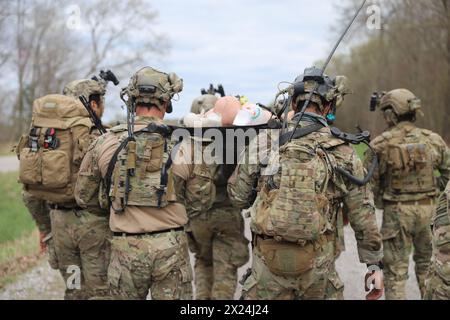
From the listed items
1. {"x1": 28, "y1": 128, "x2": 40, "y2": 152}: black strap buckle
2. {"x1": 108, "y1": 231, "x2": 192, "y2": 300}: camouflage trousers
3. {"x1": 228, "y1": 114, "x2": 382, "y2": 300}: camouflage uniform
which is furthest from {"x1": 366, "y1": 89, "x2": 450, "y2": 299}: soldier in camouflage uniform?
{"x1": 28, "y1": 128, "x2": 40, "y2": 152}: black strap buckle

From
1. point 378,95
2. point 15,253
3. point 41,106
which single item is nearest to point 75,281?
point 41,106

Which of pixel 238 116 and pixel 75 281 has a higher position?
pixel 238 116

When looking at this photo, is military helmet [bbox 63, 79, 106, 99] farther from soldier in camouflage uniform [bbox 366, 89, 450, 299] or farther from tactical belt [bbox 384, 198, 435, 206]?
tactical belt [bbox 384, 198, 435, 206]

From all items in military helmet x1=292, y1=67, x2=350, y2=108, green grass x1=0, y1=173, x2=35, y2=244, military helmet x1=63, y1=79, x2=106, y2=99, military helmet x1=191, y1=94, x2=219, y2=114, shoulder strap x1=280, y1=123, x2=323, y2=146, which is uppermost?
military helmet x1=63, y1=79, x2=106, y2=99

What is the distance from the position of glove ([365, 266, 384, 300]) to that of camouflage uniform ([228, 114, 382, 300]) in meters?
0.06

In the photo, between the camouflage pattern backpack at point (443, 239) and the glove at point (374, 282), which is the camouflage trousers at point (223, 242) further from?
the camouflage pattern backpack at point (443, 239)

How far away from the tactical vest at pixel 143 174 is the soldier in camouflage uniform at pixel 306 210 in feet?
1.71

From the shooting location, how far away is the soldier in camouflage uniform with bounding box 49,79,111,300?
4.77 m

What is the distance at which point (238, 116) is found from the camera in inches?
179

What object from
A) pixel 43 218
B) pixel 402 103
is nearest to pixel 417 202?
pixel 402 103

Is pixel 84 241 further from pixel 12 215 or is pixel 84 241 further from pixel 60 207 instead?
pixel 12 215

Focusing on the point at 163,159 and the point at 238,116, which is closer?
the point at 163,159
